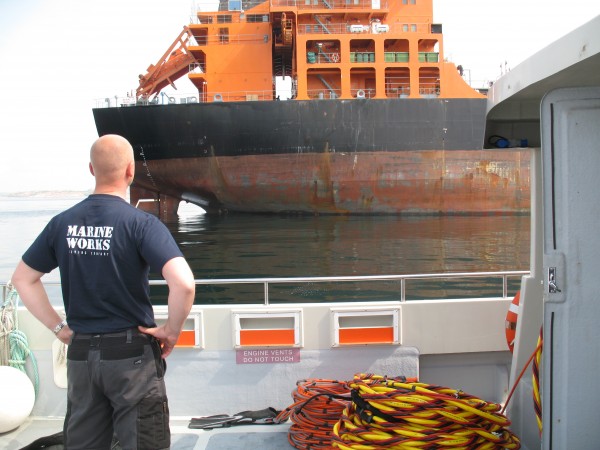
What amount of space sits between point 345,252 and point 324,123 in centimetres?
802

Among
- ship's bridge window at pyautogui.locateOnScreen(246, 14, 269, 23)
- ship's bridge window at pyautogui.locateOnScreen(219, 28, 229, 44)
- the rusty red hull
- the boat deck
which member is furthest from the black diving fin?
ship's bridge window at pyautogui.locateOnScreen(246, 14, 269, 23)

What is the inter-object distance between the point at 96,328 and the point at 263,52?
21.3m

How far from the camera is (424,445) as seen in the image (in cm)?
204

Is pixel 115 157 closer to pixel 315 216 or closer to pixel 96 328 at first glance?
pixel 96 328

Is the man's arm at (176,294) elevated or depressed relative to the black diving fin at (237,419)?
elevated

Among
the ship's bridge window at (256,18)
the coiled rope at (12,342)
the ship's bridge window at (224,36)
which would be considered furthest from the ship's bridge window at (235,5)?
the coiled rope at (12,342)

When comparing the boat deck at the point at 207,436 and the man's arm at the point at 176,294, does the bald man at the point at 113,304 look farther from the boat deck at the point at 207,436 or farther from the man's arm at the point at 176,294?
the boat deck at the point at 207,436

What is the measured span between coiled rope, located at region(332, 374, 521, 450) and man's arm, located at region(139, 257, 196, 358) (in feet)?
2.92

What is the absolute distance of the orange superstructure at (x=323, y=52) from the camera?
2072cm

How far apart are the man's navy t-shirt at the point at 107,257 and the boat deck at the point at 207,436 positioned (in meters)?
1.19

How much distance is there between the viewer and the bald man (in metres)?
1.60

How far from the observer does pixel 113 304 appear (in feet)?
5.35

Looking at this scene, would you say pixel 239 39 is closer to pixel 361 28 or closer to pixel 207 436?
pixel 361 28

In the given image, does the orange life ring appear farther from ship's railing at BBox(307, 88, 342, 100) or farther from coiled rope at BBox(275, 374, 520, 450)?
ship's railing at BBox(307, 88, 342, 100)
